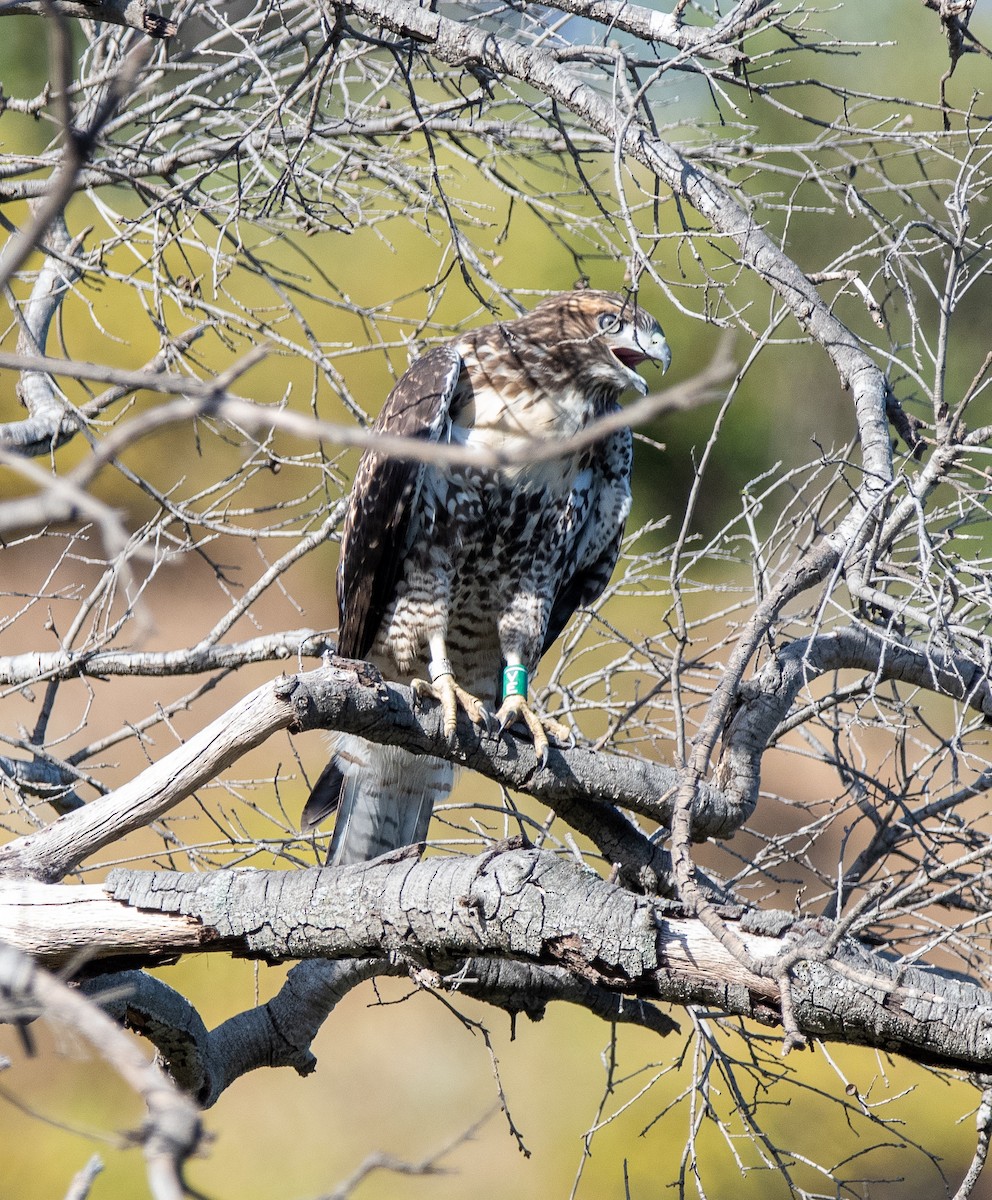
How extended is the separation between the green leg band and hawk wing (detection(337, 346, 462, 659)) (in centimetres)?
40

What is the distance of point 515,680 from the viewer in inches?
133

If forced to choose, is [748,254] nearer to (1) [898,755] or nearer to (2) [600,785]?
(2) [600,785]

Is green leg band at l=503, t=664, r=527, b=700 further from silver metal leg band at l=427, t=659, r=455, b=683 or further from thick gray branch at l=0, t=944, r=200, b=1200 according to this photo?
thick gray branch at l=0, t=944, r=200, b=1200

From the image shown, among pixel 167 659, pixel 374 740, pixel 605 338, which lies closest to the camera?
pixel 374 740

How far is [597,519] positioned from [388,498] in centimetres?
76

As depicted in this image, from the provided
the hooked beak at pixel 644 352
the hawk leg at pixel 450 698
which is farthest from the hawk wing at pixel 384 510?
the hooked beak at pixel 644 352

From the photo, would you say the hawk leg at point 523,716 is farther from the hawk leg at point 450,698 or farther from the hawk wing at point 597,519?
the hawk wing at point 597,519

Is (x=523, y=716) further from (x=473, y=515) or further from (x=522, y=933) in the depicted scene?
(x=522, y=933)

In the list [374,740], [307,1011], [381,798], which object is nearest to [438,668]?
[381,798]

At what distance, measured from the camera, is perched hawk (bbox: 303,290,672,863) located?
3.24 metres

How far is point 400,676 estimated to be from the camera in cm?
363

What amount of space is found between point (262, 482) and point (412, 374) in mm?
6566

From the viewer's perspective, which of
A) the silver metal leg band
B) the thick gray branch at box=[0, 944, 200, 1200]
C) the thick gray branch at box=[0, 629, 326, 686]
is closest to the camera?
the thick gray branch at box=[0, 944, 200, 1200]

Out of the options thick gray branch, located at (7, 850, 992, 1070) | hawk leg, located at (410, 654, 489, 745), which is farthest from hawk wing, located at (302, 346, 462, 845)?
thick gray branch, located at (7, 850, 992, 1070)
